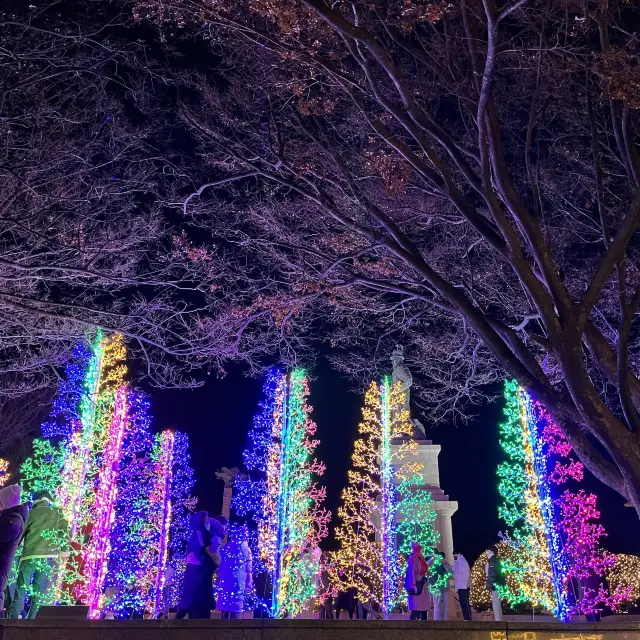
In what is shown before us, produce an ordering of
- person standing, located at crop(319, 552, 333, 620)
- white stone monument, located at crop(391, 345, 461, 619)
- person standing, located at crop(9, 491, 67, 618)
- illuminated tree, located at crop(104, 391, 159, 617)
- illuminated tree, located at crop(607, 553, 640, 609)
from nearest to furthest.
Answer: person standing, located at crop(9, 491, 67, 618) → illuminated tree, located at crop(104, 391, 159, 617) → person standing, located at crop(319, 552, 333, 620) → illuminated tree, located at crop(607, 553, 640, 609) → white stone monument, located at crop(391, 345, 461, 619)

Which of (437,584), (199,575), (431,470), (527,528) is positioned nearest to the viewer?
(199,575)

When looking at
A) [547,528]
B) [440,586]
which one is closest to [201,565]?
[440,586]

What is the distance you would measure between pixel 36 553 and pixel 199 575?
7.70 feet

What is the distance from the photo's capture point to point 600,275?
21.5 ft

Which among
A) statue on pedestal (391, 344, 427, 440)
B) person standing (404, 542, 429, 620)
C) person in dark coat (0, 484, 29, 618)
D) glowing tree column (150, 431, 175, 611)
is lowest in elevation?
person standing (404, 542, 429, 620)

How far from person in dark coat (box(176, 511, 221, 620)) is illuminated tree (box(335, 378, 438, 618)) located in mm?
8140

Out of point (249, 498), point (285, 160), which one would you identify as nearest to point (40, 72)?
point (285, 160)

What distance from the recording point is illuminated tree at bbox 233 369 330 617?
621 inches

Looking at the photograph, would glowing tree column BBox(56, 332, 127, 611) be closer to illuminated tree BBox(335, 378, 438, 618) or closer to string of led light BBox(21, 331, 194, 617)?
string of led light BBox(21, 331, 194, 617)

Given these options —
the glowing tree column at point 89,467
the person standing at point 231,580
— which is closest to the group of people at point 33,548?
the person standing at point 231,580

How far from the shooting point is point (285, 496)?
660 inches

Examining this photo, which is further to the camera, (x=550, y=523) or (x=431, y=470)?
(x=431, y=470)

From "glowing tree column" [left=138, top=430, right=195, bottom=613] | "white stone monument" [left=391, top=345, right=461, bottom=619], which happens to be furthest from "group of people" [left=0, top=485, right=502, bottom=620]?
"white stone monument" [left=391, top=345, right=461, bottom=619]

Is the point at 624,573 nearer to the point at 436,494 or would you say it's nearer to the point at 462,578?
the point at 436,494
